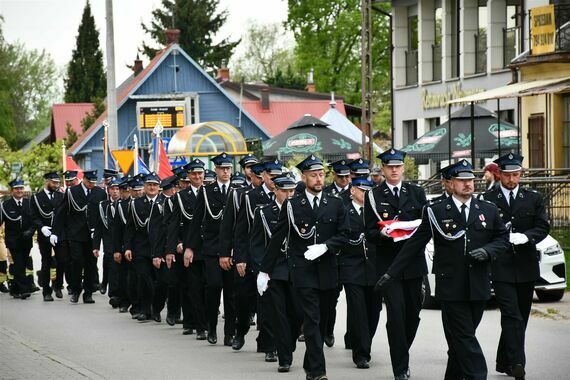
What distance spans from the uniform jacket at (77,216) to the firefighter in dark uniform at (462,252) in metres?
11.2

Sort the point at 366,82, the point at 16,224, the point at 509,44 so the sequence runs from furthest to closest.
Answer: the point at 509,44 → the point at 366,82 → the point at 16,224

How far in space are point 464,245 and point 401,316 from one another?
1422 millimetres

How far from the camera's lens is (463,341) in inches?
417

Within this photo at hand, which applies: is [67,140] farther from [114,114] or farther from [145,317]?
[145,317]

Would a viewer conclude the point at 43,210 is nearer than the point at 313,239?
No

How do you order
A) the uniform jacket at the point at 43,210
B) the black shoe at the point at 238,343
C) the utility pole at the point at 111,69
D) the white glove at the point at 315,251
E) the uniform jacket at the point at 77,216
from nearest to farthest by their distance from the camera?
the white glove at the point at 315,251 → the black shoe at the point at 238,343 → the uniform jacket at the point at 77,216 → the uniform jacket at the point at 43,210 → the utility pole at the point at 111,69

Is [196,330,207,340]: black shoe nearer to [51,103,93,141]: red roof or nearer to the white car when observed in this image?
the white car

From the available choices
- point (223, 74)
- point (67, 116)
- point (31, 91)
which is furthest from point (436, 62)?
point (31, 91)

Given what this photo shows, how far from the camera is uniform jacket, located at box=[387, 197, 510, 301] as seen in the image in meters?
10.8

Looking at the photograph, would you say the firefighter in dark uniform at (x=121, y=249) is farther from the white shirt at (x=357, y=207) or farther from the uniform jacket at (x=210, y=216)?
the white shirt at (x=357, y=207)

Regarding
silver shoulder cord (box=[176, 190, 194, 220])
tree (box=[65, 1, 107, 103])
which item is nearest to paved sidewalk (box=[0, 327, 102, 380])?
silver shoulder cord (box=[176, 190, 194, 220])

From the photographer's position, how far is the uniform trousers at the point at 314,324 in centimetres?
1186

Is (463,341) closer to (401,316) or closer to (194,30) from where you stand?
(401,316)

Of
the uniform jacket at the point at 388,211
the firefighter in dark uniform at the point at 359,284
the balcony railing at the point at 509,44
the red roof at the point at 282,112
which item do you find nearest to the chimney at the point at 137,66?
the red roof at the point at 282,112
